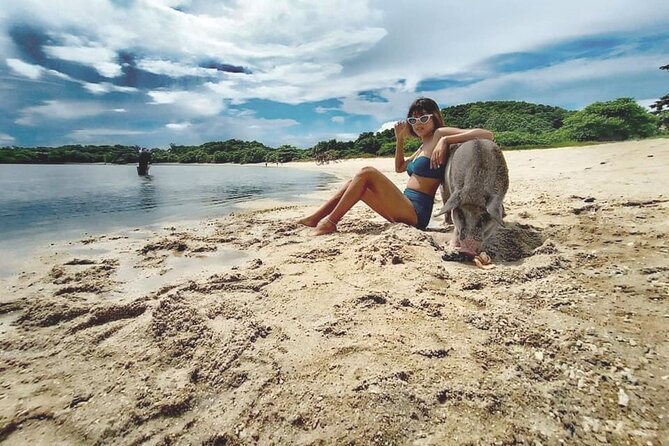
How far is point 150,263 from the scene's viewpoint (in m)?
3.49

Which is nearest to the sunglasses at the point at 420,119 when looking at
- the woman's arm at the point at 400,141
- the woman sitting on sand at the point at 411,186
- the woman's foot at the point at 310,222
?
the woman sitting on sand at the point at 411,186

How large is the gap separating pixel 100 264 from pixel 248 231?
1.83 meters

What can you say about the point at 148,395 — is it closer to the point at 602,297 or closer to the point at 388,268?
the point at 388,268

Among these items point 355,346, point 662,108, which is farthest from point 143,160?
point 662,108

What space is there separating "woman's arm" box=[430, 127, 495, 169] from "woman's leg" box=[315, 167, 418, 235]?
606 millimetres

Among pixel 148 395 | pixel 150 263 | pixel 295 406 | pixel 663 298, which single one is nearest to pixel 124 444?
pixel 148 395

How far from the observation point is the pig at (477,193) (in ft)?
9.76

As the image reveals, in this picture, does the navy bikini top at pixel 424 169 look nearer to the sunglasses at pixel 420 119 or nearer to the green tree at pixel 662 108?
the sunglasses at pixel 420 119

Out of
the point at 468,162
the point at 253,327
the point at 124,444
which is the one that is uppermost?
the point at 468,162

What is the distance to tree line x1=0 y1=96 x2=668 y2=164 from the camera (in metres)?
35.0

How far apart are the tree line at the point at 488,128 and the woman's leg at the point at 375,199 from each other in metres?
22.9

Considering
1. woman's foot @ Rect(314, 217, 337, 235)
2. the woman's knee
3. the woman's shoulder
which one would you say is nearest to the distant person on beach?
woman's foot @ Rect(314, 217, 337, 235)

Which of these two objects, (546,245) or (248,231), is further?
(248,231)

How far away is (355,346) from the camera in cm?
177
